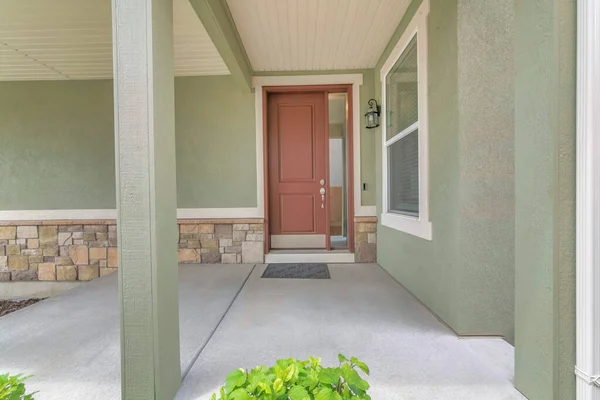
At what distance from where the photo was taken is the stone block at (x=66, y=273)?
3916mm

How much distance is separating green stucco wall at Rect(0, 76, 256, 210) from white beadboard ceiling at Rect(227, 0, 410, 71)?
4.94ft

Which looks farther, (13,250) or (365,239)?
(13,250)

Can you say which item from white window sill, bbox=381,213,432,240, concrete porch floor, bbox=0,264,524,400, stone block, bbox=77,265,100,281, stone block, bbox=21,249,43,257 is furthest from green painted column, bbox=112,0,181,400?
stone block, bbox=21,249,43,257

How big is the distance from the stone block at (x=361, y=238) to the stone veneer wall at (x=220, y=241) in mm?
1232

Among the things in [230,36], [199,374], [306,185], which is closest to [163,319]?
[199,374]

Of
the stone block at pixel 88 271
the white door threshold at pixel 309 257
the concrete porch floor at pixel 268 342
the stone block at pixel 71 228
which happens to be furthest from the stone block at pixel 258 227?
the stone block at pixel 71 228

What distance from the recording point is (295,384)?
818mm

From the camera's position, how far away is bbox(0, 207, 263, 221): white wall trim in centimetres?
385

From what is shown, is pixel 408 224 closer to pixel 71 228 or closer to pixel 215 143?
pixel 215 143

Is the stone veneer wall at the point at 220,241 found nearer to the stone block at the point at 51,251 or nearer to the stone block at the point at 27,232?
the stone block at the point at 51,251

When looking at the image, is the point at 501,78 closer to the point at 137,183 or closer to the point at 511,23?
the point at 511,23

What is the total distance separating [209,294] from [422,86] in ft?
8.17

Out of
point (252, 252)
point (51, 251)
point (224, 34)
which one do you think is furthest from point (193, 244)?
point (224, 34)

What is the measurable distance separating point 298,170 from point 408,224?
1883mm
